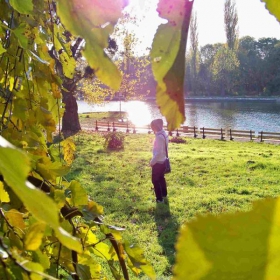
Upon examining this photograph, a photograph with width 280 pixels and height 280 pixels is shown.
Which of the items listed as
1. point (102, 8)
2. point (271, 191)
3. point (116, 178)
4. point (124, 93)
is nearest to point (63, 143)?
point (102, 8)

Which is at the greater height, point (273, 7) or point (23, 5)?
point (23, 5)

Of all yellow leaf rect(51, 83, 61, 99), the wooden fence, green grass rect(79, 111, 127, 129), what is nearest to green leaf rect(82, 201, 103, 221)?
yellow leaf rect(51, 83, 61, 99)

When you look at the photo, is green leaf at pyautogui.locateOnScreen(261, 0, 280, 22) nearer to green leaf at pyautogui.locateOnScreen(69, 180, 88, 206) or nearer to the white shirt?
green leaf at pyautogui.locateOnScreen(69, 180, 88, 206)

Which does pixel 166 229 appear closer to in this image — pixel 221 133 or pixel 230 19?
pixel 230 19

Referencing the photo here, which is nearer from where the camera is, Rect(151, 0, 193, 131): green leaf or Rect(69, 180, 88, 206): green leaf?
Rect(151, 0, 193, 131): green leaf

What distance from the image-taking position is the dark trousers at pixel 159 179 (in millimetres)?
4427

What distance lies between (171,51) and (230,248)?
0.13 m

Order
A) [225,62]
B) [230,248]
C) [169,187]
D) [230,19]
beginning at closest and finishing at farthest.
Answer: [230,248]
[230,19]
[169,187]
[225,62]

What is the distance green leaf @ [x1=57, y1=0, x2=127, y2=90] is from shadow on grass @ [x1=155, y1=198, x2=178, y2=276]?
2994 mm

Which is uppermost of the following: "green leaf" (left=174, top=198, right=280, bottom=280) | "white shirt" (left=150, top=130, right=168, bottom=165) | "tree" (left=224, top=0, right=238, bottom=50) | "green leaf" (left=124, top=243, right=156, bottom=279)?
"tree" (left=224, top=0, right=238, bottom=50)

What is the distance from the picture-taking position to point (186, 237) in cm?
13

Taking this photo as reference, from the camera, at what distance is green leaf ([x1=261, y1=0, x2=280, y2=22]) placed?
0.73ft

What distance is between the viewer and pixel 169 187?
216 inches

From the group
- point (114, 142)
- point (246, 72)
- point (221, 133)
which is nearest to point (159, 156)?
point (114, 142)
